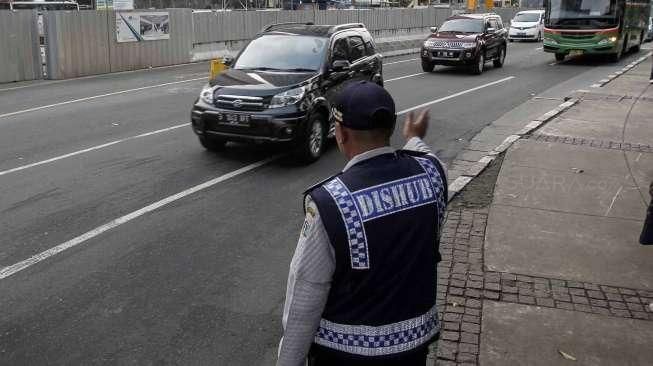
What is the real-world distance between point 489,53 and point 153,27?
11.5 m

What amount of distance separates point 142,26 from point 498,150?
16.5m

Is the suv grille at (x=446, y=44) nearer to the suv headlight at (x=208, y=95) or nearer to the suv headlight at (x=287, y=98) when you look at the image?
the suv headlight at (x=287, y=98)

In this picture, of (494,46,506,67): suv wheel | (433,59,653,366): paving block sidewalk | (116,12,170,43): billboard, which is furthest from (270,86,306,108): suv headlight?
(494,46,506,67): suv wheel

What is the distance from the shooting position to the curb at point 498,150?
8.07 m

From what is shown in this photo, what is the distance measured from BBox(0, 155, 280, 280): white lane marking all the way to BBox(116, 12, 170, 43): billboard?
48.3ft

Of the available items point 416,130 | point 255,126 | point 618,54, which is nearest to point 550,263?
point 416,130

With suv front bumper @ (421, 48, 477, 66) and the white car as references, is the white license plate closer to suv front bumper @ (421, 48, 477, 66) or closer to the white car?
suv front bumper @ (421, 48, 477, 66)

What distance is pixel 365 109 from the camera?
7.83ft

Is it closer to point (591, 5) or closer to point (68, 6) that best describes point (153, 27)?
point (68, 6)

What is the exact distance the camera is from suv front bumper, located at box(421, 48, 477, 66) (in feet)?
67.4

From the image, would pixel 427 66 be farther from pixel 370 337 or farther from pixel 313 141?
pixel 370 337

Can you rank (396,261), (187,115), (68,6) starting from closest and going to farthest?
(396,261), (187,115), (68,6)

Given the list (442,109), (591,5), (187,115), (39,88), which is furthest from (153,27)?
(591,5)

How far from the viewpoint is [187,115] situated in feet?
43.8
